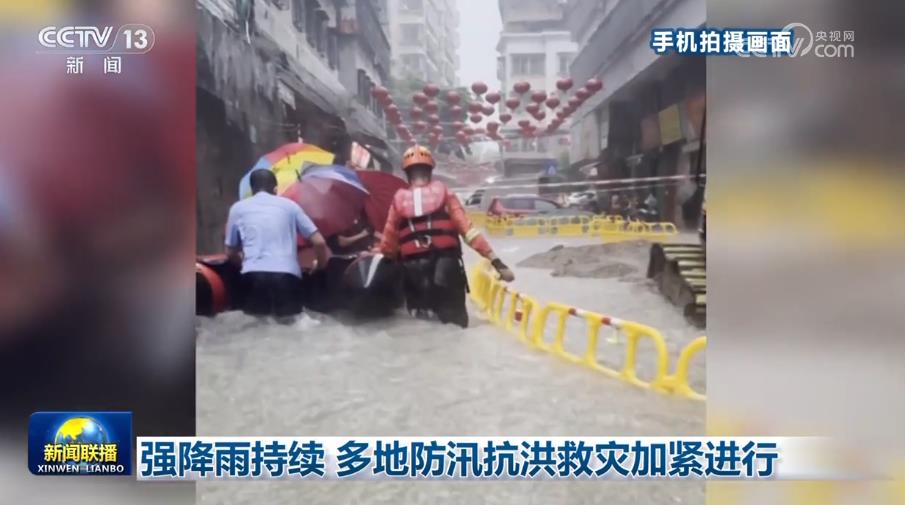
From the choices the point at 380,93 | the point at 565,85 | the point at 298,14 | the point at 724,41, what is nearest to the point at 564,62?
the point at 565,85

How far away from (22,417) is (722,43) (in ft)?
Result: 7.83

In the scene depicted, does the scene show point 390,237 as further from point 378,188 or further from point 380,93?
point 380,93

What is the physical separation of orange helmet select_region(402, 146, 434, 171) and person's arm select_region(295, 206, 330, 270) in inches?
13.4

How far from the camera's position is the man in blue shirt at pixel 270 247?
202 centimetres

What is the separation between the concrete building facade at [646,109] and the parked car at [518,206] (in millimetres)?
158

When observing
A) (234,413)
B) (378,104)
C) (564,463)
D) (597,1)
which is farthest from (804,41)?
(234,413)

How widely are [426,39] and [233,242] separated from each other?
857 mm

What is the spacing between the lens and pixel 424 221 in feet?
6.80

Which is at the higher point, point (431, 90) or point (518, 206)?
point (431, 90)

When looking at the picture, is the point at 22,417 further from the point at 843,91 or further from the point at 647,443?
the point at 843,91

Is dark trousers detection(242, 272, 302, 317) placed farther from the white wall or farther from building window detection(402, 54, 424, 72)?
the white wall

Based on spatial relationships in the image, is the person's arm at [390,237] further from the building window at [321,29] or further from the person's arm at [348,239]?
the building window at [321,29]

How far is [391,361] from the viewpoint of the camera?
2.05 metres

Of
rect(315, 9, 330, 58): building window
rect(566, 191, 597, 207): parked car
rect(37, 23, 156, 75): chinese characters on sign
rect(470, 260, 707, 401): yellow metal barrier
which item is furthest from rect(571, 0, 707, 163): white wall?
rect(37, 23, 156, 75): chinese characters on sign
